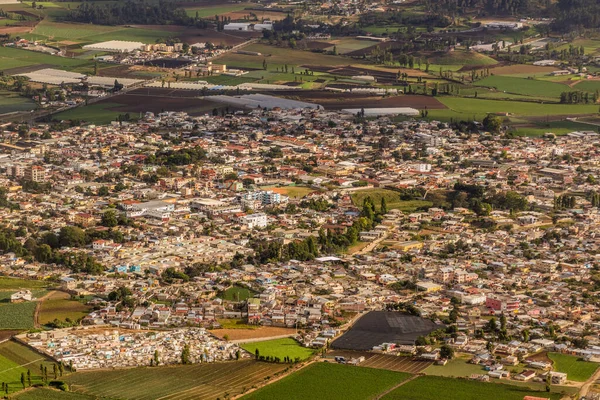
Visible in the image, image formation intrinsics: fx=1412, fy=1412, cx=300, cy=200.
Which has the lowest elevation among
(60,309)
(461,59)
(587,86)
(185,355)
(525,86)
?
(60,309)

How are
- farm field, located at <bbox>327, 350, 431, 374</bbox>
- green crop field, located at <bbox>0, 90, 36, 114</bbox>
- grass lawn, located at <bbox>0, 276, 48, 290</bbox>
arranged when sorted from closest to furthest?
1. farm field, located at <bbox>327, 350, 431, 374</bbox>
2. grass lawn, located at <bbox>0, 276, 48, 290</bbox>
3. green crop field, located at <bbox>0, 90, 36, 114</bbox>

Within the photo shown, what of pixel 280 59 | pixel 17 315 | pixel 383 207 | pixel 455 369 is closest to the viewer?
pixel 455 369

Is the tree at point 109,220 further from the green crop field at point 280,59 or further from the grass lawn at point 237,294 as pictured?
the green crop field at point 280,59

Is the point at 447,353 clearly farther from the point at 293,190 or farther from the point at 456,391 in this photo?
the point at 293,190

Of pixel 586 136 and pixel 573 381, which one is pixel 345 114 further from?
pixel 573 381

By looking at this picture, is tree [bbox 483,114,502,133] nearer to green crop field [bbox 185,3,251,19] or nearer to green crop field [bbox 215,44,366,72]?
green crop field [bbox 215,44,366,72]

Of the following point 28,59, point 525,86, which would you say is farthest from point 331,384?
point 28,59

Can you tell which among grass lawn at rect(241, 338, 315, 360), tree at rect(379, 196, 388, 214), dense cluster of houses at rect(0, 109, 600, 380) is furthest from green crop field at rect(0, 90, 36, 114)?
grass lawn at rect(241, 338, 315, 360)

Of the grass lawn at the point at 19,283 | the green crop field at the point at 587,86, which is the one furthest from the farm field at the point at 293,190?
the green crop field at the point at 587,86
